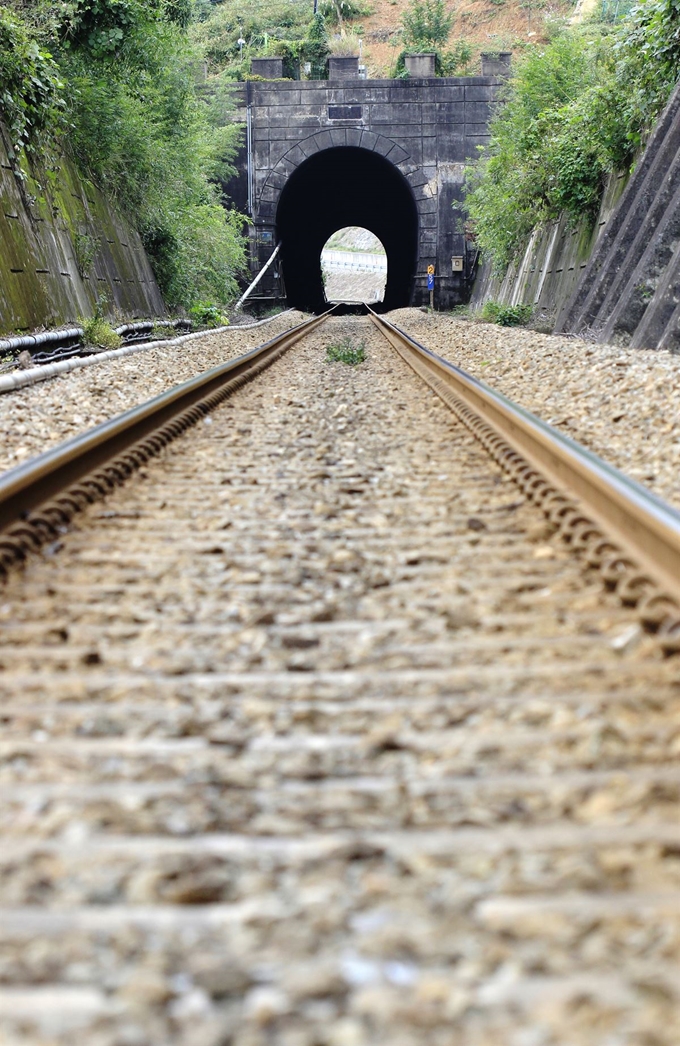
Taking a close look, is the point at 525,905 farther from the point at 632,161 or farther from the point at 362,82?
the point at 362,82

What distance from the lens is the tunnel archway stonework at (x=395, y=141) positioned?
28.5 meters

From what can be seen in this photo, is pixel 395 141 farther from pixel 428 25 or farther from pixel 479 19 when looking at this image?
pixel 479 19

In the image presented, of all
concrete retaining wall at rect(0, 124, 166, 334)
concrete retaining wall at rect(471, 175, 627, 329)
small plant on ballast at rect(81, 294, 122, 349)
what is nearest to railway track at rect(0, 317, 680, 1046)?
concrete retaining wall at rect(0, 124, 166, 334)

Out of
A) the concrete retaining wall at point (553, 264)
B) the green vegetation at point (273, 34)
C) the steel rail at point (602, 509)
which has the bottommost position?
the steel rail at point (602, 509)

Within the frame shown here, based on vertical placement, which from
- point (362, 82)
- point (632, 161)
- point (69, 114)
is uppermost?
point (362, 82)

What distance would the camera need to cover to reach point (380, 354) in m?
12.0

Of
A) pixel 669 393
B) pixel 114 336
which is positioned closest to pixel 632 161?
pixel 114 336

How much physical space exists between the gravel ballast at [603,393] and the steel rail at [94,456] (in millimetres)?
2186

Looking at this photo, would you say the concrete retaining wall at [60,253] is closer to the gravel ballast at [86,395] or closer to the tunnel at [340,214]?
the gravel ballast at [86,395]

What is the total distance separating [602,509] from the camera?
325 centimetres

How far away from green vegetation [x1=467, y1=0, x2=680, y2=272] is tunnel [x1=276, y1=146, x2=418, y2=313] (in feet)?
29.6

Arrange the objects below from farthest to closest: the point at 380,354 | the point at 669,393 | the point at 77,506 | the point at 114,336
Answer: the point at 114,336 < the point at 380,354 < the point at 669,393 < the point at 77,506

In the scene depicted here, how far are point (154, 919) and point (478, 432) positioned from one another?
3988 mm

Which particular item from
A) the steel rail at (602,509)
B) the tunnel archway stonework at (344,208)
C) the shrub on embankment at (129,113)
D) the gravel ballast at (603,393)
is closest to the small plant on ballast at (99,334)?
the shrub on embankment at (129,113)
